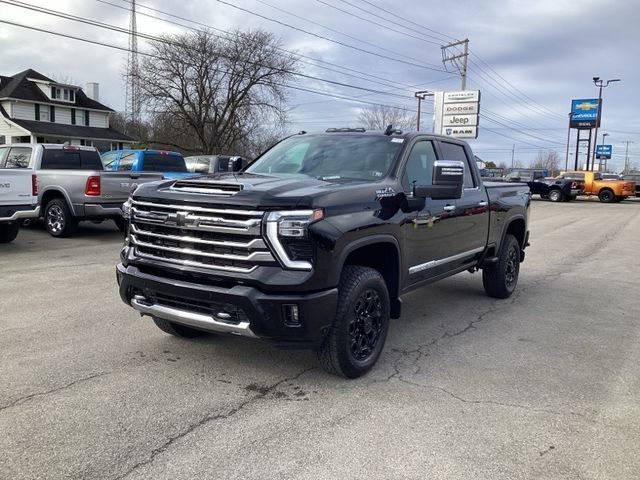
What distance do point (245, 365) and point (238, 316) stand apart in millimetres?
908

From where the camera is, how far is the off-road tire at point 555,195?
112ft

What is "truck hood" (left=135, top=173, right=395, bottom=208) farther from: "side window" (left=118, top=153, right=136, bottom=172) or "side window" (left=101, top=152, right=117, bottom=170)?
"side window" (left=101, top=152, right=117, bottom=170)

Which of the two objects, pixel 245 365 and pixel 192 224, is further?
pixel 245 365

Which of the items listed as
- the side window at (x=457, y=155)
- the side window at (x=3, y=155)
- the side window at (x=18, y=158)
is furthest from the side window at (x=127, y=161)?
the side window at (x=457, y=155)

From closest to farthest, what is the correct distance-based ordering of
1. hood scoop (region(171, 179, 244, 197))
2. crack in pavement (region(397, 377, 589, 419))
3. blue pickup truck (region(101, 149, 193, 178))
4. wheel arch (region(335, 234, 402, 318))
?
crack in pavement (region(397, 377, 589, 419)) → hood scoop (region(171, 179, 244, 197)) → wheel arch (region(335, 234, 402, 318)) → blue pickup truck (region(101, 149, 193, 178))

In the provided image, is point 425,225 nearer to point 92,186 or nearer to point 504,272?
point 504,272

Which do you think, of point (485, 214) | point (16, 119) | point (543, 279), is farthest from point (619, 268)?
point (16, 119)

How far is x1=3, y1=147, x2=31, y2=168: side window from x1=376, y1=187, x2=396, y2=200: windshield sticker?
9.88 meters

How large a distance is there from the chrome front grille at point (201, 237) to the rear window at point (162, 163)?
9997 millimetres

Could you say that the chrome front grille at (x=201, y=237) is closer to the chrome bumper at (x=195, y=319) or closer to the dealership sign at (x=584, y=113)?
the chrome bumper at (x=195, y=319)

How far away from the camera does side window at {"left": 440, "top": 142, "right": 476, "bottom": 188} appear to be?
Answer: 5.84 meters

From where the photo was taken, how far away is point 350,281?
3988 millimetres

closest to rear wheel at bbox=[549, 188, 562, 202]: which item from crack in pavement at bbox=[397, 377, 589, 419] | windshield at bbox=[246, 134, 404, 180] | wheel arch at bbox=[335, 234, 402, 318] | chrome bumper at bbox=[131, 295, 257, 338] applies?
windshield at bbox=[246, 134, 404, 180]

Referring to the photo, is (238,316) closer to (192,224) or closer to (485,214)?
(192,224)
